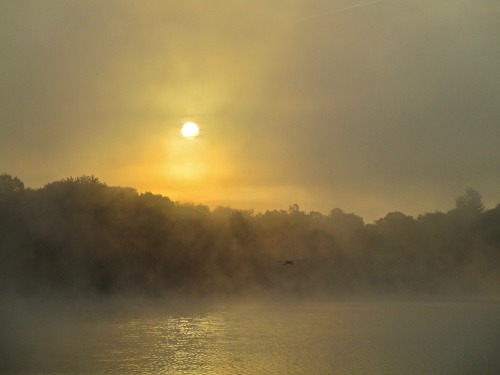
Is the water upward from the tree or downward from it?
downward

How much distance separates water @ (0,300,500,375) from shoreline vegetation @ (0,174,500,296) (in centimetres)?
1125


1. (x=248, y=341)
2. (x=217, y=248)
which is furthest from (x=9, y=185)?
(x=248, y=341)

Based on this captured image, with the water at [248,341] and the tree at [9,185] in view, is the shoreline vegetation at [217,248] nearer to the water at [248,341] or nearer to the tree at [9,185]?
the tree at [9,185]

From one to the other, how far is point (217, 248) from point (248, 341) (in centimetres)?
3883

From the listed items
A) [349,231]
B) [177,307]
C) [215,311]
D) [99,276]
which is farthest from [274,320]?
[349,231]

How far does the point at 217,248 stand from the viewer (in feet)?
215

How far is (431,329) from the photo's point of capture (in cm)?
3172

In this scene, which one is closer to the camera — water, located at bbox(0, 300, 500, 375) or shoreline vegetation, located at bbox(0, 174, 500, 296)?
water, located at bbox(0, 300, 500, 375)

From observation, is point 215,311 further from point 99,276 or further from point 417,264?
point 417,264

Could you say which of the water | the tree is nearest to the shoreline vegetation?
the tree

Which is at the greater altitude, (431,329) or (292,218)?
(292,218)

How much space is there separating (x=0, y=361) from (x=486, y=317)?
27.8 metres

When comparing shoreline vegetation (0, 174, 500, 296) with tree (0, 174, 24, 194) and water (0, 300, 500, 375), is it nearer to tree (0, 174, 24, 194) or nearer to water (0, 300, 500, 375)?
tree (0, 174, 24, 194)

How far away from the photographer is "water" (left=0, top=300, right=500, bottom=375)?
822 inches
